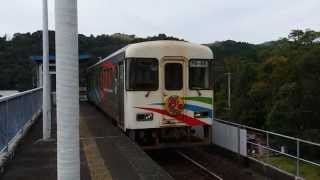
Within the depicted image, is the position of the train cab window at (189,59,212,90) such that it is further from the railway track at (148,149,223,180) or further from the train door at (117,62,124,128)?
the railway track at (148,149,223,180)

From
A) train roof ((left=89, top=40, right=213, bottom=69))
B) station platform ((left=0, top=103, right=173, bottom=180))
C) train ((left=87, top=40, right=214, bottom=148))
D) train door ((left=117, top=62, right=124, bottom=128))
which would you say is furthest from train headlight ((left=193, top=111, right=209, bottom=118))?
train door ((left=117, top=62, right=124, bottom=128))

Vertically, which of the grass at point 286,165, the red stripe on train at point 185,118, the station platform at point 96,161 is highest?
the red stripe on train at point 185,118

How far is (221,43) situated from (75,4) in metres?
82.1

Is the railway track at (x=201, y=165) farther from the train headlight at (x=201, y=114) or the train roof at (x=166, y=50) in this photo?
the train roof at (x=166, y=50)

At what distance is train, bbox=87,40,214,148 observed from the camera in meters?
12.8

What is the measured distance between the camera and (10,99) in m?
11.3

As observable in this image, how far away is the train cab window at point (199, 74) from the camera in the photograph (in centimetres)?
1334

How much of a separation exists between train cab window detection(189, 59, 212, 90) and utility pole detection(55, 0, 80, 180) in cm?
996

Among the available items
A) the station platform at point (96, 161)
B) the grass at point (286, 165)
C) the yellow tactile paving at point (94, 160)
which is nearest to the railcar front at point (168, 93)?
the station platform at point (96, 161)

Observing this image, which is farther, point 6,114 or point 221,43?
point 221,43

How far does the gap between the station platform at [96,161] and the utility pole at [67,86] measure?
4895 mm

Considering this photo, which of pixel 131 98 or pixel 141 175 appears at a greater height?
pixel 131 98

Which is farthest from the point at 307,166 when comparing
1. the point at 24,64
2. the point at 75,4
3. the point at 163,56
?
the point at 24,64

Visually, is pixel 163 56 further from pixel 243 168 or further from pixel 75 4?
pixel 75 4
